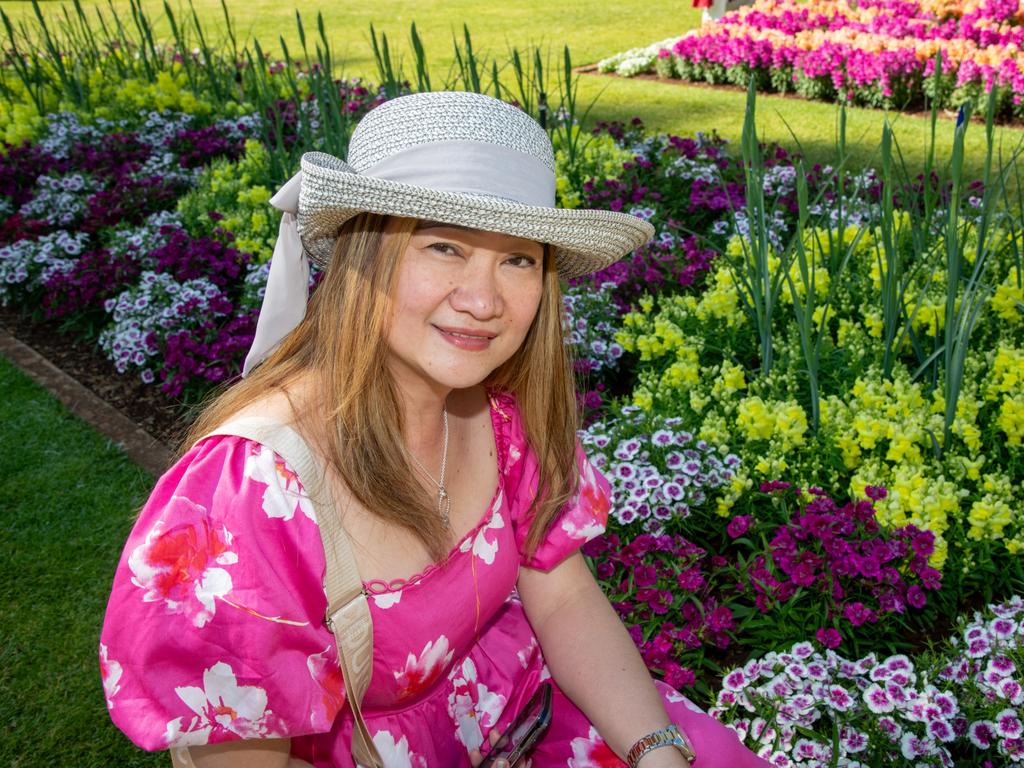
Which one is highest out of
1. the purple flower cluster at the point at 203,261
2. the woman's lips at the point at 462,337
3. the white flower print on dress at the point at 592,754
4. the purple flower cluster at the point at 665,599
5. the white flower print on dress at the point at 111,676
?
the woman's lips at the point at 462,337

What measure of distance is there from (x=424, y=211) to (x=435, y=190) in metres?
0.04

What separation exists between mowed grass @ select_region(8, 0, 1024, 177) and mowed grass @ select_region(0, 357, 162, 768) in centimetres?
328

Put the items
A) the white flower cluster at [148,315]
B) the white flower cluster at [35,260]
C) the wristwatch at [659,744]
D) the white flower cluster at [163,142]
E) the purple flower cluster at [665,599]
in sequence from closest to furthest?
the wristwatch at [659,744]
the purple flower cluster at [665,599]
the white flower cluster at [148,315]
the white flower cluster at [35,260]
the white flower cluster at [163,142]

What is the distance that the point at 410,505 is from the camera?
159cm

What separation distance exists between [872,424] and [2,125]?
19.9ft

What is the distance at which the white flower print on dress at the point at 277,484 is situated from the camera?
1375 mm

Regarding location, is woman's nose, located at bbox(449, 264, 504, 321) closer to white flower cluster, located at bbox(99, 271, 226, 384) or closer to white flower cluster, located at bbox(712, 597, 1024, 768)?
white flower cluster, located at bbox(712, 597, 1024, 768)

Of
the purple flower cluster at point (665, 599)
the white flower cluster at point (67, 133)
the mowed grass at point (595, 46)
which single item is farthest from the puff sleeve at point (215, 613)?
the white flower cluster at point (67, 133)

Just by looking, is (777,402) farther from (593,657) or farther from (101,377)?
(101,377)

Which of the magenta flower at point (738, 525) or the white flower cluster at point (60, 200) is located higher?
the white flower cluster at point (60, 200)

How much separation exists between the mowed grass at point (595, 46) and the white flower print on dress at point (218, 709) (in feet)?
13.5

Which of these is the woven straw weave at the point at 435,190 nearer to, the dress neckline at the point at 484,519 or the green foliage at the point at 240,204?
the dress neckline at the point at 484,519

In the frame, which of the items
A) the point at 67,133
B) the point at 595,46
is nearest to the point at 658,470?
the point at 67,133

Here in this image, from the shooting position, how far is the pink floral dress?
4.26ft
